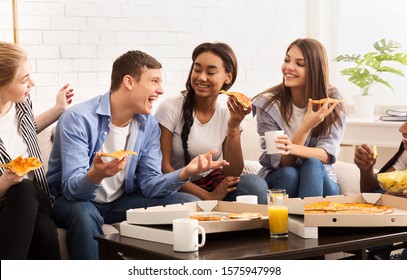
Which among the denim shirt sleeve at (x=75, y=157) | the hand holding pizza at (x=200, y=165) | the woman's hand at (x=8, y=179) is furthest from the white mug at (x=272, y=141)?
the woman's hand at (x=8, y=179)

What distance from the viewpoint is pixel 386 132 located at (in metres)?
5.17

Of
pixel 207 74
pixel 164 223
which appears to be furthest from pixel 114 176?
pixel 164 223

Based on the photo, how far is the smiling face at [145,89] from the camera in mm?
3715

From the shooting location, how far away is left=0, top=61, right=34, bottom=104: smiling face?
11.2ft

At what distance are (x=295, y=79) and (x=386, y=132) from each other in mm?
1264

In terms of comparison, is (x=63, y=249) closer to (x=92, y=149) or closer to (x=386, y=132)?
(x=92, y=149)

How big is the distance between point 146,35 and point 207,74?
52.7 inches

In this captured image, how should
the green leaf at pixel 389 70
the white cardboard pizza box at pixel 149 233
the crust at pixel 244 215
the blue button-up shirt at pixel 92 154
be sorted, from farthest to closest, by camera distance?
the green leaf at pixel 389 70
the blue button-up shirt at pixel 92 154
the crust at pixel 244 215
the white cardboard pizza box at pixel 149 233

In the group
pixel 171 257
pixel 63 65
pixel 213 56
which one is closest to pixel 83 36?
pixel 63 65

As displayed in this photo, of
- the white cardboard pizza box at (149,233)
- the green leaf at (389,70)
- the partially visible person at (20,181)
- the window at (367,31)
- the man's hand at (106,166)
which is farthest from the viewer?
the window at (367,31)

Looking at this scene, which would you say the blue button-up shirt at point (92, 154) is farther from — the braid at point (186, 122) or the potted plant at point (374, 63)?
the potted plant at point (374, 63)

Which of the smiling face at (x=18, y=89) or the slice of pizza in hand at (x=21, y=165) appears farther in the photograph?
the smiling face at (x=18, y=89)

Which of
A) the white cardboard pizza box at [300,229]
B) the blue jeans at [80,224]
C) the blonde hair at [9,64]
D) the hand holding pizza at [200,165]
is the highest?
the blonde hair at [9,64]
